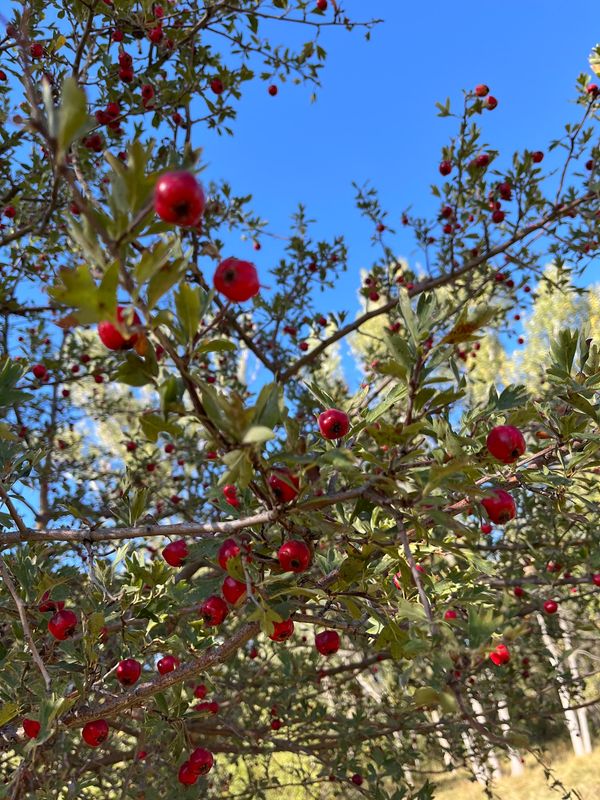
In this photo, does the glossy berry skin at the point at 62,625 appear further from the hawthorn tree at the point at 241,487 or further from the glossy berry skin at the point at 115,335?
the glossy berry skin at the point at 115,335

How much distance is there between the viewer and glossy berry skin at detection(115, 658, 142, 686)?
1913 mm

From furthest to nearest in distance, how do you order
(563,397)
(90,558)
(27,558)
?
(27,558) < (563,397) < (90,558)

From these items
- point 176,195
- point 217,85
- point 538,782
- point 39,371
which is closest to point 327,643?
point 176,195

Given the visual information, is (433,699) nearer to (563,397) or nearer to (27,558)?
(563,397)

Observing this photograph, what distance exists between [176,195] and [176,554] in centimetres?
127

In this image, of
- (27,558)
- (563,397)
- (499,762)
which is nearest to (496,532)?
(563,397)

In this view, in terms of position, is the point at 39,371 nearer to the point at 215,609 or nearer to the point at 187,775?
the point at 187,775

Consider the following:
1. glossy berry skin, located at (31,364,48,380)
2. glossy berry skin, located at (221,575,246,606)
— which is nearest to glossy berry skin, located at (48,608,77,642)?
glossy berry skin, located at (221,575,246,606)

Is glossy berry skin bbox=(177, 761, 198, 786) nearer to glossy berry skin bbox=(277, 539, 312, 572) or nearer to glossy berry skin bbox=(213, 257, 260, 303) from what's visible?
glossy berry skin bbox=(277, 539, 312, 572)

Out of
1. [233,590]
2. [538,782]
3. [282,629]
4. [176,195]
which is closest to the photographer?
[176,195]

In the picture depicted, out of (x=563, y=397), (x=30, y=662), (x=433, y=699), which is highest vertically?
(x=563, y=397)

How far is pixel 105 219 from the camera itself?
885 millimetres

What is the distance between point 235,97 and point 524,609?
4.00m

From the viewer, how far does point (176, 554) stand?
182cm
